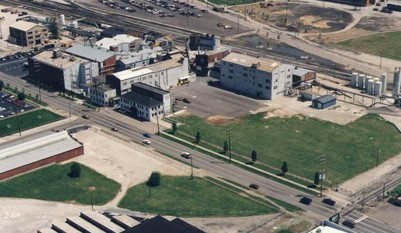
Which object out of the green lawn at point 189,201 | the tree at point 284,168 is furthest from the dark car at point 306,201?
the tree at point 284,168

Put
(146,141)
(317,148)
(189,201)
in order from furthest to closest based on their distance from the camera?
(146,141) < (317,148) < (189,201)

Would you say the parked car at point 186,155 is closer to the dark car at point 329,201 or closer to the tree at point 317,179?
the tree at point 317,179

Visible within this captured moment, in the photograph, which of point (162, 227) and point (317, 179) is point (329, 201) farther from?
point (162, 227)

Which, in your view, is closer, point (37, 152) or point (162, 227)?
point (162, 227)

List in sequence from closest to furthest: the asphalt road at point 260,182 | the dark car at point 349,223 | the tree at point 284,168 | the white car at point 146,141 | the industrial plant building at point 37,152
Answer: the dark car at point 349,223, the asphalt road at point 260,182, the tree at point 284,168, the industrial plant building at point 37,152, the white car at point 146,141

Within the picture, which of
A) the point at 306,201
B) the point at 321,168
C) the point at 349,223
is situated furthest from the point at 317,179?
the point at 349,223

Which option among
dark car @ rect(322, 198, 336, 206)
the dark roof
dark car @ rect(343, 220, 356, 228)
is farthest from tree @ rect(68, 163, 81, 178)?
dark car @ rect(343, 220, 356, 228)
